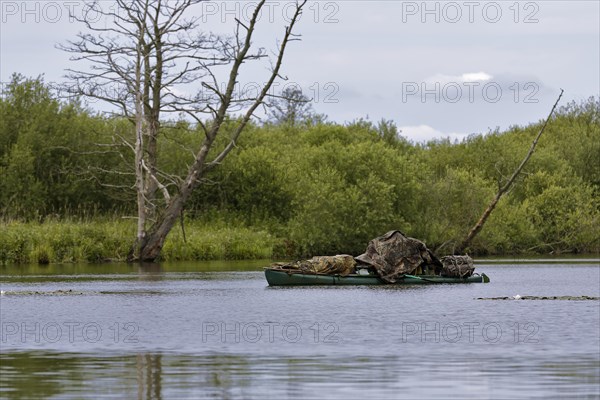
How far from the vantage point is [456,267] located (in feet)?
137

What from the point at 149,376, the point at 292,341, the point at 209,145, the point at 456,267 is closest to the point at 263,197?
the point at 209,145

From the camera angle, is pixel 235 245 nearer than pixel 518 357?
No

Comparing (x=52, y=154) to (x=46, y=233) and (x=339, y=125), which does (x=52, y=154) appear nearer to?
(x=46, y=233)

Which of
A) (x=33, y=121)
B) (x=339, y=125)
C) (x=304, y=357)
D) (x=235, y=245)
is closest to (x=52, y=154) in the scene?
(x=33, y=121)

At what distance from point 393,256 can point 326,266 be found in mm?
2266

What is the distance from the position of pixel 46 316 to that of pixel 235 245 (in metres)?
33.3

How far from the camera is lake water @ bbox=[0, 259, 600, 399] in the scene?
661 inches

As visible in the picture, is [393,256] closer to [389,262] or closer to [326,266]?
[389,262]

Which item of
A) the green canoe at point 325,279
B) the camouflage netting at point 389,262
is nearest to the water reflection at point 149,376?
the green canoe at point 325,279

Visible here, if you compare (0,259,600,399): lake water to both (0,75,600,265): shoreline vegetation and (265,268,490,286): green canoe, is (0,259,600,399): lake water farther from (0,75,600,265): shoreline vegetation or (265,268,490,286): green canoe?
(0,75,600,265): shoreline vegetation

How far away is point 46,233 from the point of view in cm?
5512

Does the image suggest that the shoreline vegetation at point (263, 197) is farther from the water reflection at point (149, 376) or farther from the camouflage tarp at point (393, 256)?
the water reflection at point (149, 376)

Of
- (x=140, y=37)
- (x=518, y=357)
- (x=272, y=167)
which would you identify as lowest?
(x=518, y=357)

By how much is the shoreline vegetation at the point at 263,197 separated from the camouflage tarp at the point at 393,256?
1844 centimetres
